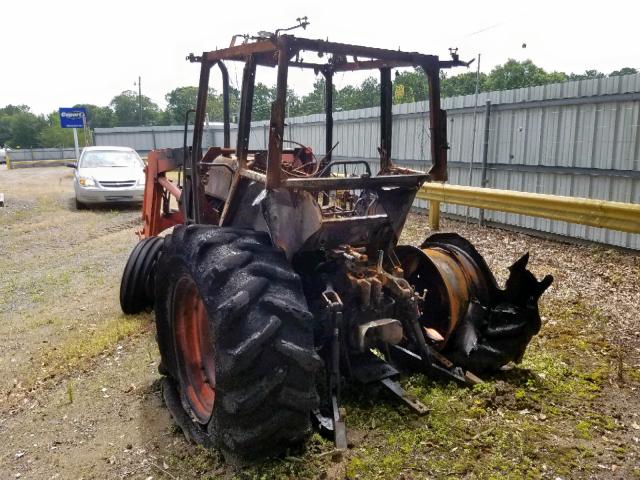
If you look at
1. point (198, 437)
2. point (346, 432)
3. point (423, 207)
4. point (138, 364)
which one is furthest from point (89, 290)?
point (423, 207)

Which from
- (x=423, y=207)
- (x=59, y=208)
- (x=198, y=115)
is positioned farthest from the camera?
(x=59, y=208)

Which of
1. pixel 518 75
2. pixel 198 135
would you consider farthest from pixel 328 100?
pixel 518 75

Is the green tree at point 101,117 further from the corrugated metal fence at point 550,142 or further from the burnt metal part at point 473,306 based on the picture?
the burnt metal part at point 473,306

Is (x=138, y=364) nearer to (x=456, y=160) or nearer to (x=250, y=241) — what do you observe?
(x=250, y=241)

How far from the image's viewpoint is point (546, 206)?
7.10 meters

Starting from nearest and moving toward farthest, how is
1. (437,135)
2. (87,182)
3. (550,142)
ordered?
(437,135)
(550,142)
(87,182)

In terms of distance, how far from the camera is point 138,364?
470cm

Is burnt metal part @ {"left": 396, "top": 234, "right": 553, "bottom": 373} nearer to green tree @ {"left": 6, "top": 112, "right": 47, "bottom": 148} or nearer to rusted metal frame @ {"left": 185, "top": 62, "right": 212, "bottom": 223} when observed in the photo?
rusted metal frame @ {"left": 185, "top": 62, "right": 212, "bottom": 223}

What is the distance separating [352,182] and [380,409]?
1.46 metres

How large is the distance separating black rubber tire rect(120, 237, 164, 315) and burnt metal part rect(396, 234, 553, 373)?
2.62 m

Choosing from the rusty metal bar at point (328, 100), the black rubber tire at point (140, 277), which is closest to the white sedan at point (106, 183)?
the black rubber tire at point (140, 277)

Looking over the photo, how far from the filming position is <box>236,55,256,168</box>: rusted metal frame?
370cm

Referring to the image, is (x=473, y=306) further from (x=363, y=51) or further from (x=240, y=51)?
(x=240, y=51)

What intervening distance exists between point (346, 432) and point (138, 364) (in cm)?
213
